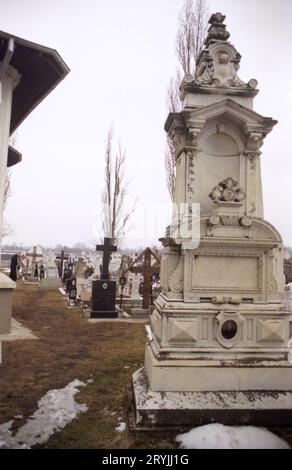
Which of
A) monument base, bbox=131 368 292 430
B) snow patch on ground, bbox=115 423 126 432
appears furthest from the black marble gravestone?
snow patch on ground, bbox=115 423 126 432

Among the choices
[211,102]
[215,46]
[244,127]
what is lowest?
[244,127]

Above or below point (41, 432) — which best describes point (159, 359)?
above

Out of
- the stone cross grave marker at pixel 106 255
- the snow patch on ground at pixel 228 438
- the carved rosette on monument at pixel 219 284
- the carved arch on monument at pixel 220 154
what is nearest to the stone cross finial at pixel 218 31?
the carved rosette on monument at pixel 219 284

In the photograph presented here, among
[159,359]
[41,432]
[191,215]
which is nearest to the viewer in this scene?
[41,432]

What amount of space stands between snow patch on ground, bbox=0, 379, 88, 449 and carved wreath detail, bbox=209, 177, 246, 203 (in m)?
2.90

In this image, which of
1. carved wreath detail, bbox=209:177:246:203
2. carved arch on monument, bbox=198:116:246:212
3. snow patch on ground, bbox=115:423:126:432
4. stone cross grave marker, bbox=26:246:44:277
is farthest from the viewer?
stone cross grave marker, bbox=26:246:44:277

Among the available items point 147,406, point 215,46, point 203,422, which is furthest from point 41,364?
point 215,46

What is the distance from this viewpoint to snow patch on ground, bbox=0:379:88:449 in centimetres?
317

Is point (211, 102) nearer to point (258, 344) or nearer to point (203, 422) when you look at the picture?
point (258, 344)

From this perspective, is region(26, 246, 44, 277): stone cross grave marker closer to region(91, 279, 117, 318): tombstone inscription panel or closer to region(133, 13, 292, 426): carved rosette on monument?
region(91, 279, 117, 318): tombstone inscription panel

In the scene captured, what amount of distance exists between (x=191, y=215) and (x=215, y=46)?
227 centimetres

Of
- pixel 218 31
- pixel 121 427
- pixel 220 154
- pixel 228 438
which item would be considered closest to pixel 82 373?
pixel 121 427

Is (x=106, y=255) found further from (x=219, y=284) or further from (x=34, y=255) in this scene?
(x=34, y=255)

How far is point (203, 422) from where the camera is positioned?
3463 mm
